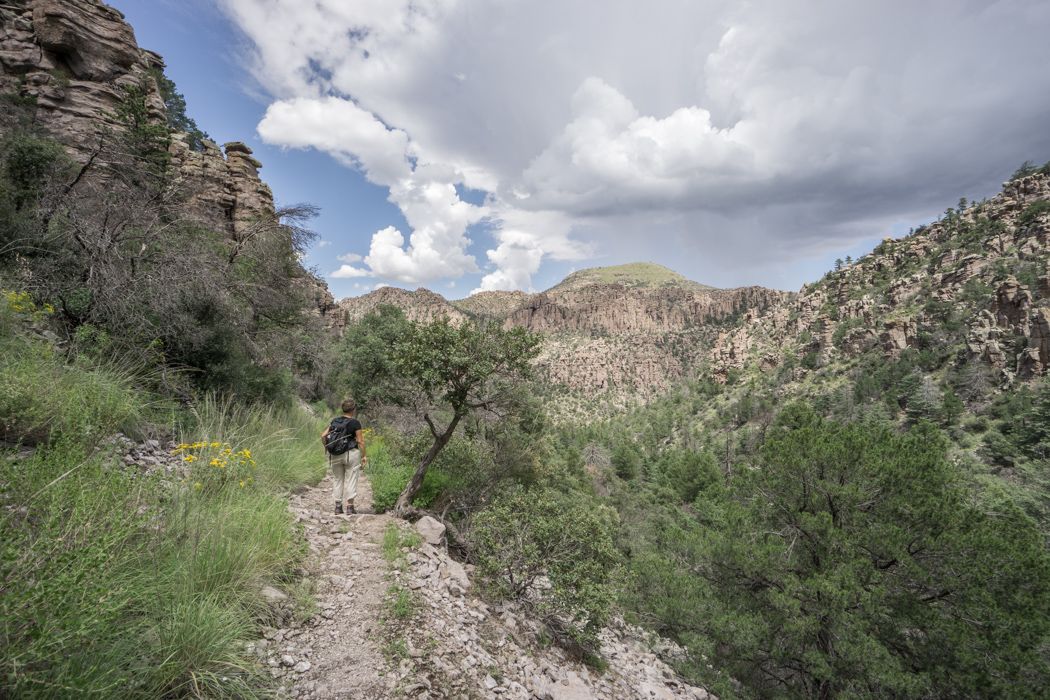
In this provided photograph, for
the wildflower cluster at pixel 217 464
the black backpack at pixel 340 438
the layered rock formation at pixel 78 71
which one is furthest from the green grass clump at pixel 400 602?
the layered rock formation at pixel 78 71

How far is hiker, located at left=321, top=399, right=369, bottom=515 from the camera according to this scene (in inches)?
233

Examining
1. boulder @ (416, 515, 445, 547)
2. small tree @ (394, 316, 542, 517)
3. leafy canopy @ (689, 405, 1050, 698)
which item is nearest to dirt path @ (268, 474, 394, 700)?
boulder @ (416, 515, 445, 547)

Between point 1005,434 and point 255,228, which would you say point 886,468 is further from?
point 1005,434

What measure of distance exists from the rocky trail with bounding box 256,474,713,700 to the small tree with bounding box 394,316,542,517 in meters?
1.53

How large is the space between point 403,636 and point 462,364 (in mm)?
3731

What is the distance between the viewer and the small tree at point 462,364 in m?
6.37

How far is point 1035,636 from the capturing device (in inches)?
286

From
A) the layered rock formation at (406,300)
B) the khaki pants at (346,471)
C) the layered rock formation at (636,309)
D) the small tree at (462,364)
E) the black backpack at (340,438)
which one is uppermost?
the layered rock formation at (636,309)

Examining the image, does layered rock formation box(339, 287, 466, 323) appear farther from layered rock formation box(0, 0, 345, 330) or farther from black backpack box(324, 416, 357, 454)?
black backpack box(324, 416, 357, 454)

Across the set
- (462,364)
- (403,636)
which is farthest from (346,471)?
(403,636)

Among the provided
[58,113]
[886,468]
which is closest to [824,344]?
[886,468]

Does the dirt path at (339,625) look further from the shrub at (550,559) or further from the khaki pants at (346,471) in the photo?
the shrub at (550,559)

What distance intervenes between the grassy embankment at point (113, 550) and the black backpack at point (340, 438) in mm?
966

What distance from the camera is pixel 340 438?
595 cm
